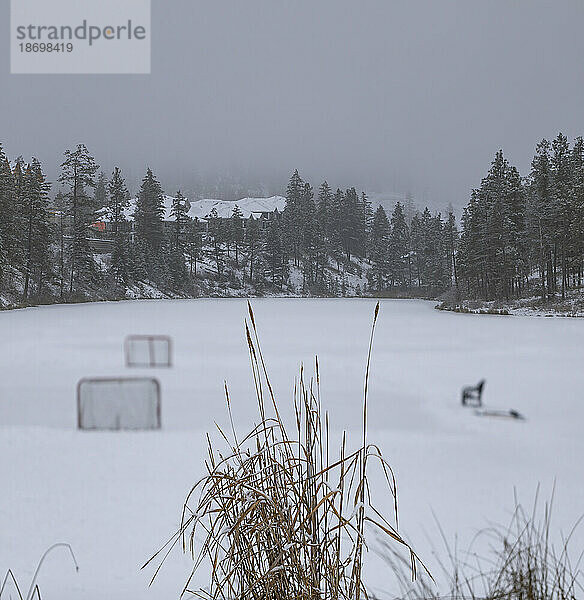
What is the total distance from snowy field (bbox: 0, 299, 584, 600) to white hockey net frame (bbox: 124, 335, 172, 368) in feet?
0.79

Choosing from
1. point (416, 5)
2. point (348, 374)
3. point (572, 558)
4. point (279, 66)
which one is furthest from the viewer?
point (279, 66)

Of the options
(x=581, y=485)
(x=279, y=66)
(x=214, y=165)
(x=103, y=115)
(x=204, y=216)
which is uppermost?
(x=279, y=66)

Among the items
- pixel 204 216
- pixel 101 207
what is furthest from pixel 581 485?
pixel 101 207

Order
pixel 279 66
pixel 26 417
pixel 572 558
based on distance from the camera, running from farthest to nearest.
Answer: pixel 279 66, pixel 26 417, pixel 572 558

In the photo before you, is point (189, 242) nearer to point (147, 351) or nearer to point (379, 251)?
point (379, 251)

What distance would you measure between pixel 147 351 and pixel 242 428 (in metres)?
5.43

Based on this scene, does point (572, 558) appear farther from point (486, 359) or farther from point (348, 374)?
point (486, 359)

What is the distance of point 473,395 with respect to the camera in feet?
21.3

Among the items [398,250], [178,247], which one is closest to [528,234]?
[398,250]

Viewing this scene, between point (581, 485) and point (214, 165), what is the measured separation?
26.6 meters

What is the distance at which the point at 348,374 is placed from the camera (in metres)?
7.89

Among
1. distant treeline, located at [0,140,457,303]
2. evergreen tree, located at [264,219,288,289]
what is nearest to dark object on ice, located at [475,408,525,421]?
distant treeline, located at [0,140,457,303]

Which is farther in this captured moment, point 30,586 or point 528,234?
point 528,234

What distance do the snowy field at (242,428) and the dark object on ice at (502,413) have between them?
10cm
